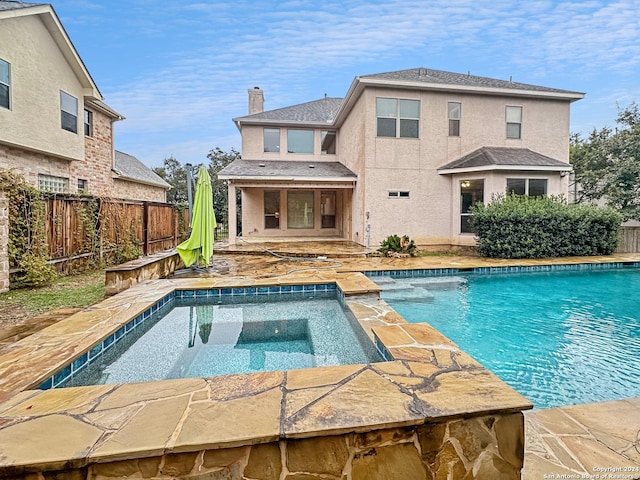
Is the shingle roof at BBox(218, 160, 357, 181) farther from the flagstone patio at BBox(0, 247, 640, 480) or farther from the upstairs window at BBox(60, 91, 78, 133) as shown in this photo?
the flagstone patio at BBox(0, 247, 640, 480)

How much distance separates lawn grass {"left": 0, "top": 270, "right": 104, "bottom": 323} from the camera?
18.6ft

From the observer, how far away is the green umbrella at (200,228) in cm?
880

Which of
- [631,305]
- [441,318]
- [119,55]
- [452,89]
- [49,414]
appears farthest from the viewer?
[119,55]

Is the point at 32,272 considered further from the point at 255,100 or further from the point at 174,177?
the point at 174,177

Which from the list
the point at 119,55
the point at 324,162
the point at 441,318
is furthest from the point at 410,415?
the point at 119,55

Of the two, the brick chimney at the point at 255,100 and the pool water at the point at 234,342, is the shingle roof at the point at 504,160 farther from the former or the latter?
the brick chimney at the point at 255,100

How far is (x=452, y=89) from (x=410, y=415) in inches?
572

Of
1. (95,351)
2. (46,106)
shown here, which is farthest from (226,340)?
(46,106)

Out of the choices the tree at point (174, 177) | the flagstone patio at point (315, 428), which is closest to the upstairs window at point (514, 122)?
the flagstone patio at point (315, 428)

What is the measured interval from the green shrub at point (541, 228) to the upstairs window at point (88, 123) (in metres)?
18.1

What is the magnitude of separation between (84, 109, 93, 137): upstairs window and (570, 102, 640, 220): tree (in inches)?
1044

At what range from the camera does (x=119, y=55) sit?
2566 centimetres

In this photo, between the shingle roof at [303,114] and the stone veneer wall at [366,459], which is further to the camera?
the shingle roof at [303,114]

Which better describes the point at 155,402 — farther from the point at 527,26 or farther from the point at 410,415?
the point at 527,26
